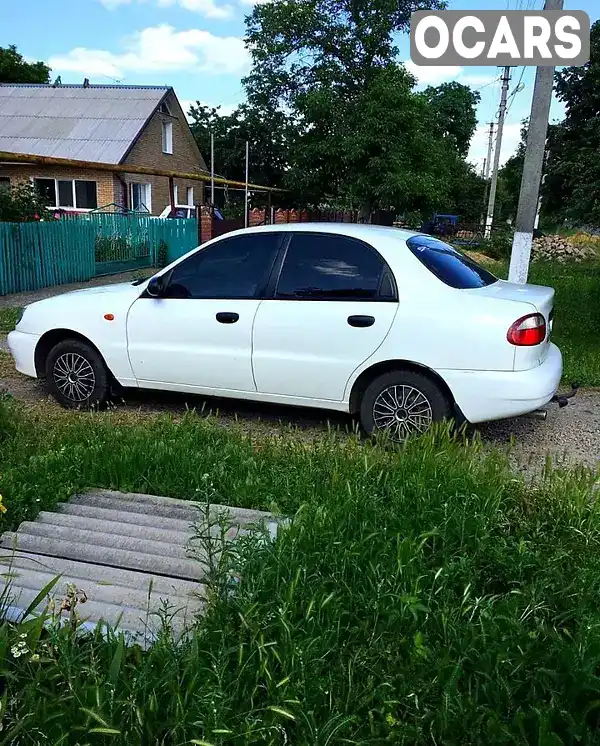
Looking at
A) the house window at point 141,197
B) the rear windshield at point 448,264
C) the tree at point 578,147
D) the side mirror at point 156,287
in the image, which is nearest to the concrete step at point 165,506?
the side mirror at point 156,287

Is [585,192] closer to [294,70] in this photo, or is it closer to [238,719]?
[238,719]

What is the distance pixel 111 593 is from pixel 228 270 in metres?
3.12

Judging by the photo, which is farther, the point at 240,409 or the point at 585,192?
the point at 585,192

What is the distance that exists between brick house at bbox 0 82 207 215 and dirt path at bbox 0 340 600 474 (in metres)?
19.1

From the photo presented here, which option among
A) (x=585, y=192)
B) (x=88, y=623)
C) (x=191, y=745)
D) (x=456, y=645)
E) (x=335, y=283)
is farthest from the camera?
(x=585, y=192)

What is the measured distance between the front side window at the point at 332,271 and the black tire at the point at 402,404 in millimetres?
609

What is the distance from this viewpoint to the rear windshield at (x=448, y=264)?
4980mm

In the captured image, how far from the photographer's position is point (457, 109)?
64.8 metres

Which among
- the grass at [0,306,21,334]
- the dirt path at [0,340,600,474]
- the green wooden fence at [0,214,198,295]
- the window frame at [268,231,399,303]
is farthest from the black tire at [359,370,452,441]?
the green wooden fence at [0,214,198,295]

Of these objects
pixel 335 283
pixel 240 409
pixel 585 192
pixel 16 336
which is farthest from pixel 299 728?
pixel 585 192

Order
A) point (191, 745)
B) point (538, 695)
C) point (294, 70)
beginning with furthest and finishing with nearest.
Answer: point (294, 70) → point (538, 695) → point (191, 745)

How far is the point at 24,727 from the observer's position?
2.04 m

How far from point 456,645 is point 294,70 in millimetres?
31828

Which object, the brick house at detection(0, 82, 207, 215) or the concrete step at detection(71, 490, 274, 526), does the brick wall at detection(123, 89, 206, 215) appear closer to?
the brick house at detection(0, 82, 207, 215)
